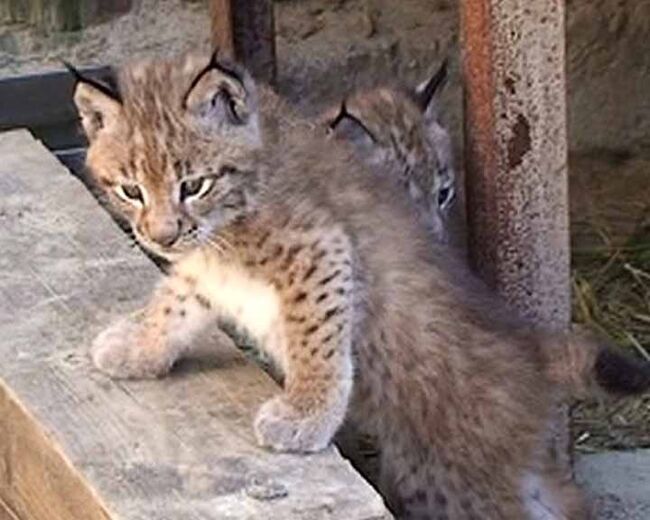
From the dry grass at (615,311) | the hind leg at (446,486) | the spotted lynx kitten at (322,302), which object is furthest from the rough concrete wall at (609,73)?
the hind leg at (446,486)

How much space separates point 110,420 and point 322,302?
378mm

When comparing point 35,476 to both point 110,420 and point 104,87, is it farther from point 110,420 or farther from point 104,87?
point 104,87

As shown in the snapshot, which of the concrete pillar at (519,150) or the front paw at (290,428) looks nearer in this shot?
the front paw at (290,428)

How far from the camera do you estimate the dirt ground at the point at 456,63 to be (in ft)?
18.6

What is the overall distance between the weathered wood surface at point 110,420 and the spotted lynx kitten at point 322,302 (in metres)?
0.06

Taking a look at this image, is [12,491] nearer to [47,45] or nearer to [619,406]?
[619,406]

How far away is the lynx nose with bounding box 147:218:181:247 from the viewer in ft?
11.6

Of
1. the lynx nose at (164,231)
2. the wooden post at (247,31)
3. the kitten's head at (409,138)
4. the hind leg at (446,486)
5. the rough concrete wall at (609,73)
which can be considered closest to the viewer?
the lynx nose at (164,231)

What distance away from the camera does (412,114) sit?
456cm

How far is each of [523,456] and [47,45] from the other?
88.9 inches

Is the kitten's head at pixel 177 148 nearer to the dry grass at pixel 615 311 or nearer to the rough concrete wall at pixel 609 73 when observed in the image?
the dry grass at pixel 615 311

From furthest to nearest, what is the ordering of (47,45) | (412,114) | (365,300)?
(47,45) → (412,114) → (365,300)

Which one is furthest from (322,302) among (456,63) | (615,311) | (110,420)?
(456,63)

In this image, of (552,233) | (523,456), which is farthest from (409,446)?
(552,233)
